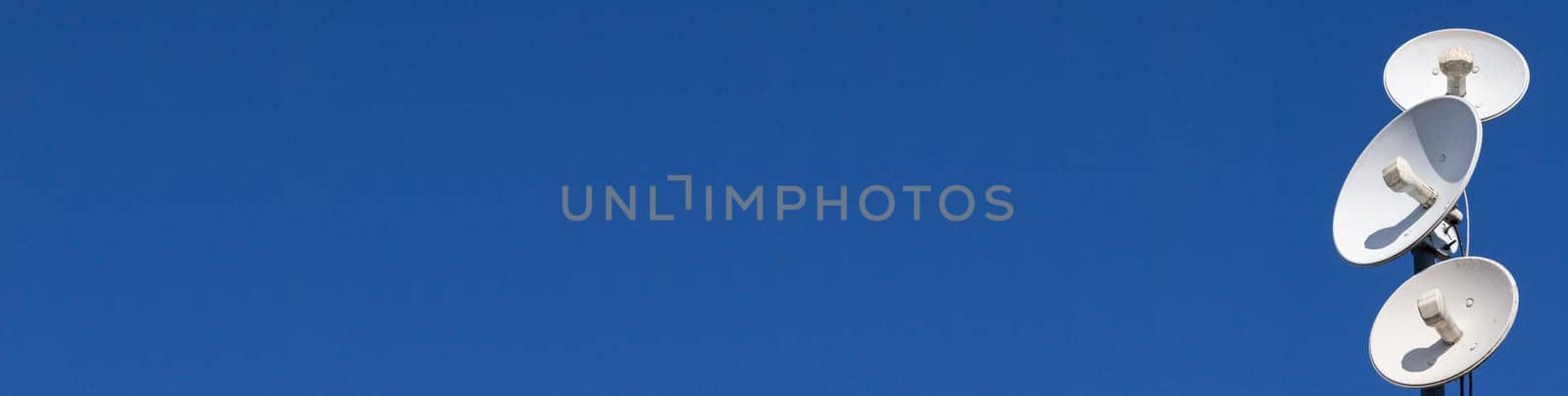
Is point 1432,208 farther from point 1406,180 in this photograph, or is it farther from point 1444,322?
point 1444,322

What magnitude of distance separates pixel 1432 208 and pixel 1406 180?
30 cm

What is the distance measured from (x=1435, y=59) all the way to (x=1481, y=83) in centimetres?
45

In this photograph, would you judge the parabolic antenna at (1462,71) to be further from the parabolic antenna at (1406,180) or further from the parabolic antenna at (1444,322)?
the parabolic antenna at (1444,322)

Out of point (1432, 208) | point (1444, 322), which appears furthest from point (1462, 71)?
point (1444, 322)

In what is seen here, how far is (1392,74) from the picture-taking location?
506 inches

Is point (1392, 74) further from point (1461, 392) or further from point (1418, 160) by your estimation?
point (1461, 392)

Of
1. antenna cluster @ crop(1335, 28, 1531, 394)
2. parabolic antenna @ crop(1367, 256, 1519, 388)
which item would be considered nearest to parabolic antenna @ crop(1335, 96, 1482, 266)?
antenna cluster @ crop(1335, 28, 1531, 394)

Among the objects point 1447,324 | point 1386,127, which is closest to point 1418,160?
point 1386,127

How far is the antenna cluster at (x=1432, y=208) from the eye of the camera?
10.8m

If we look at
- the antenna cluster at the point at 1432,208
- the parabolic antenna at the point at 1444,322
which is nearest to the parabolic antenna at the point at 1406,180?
the antenna cluster at the point at 1432,208

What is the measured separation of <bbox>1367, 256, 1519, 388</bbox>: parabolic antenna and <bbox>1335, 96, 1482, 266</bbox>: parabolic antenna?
31 cm

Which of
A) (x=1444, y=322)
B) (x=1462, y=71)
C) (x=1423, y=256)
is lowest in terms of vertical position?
(x=1444, y=322)

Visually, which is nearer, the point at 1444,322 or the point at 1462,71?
the point at 1444,322

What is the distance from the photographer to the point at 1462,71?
12258 millimetres
